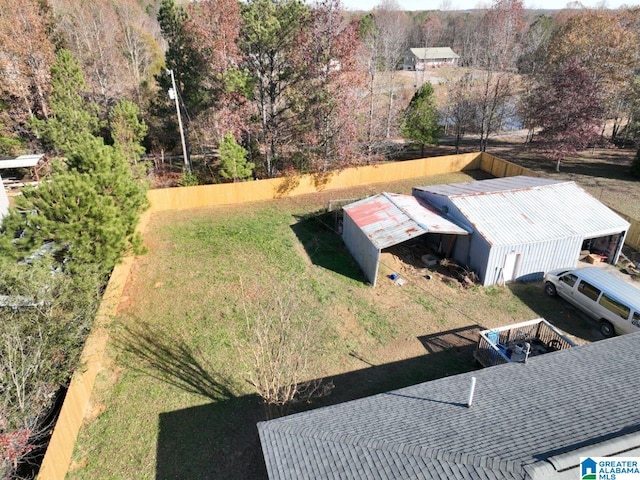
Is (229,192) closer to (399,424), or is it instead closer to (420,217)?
(420,217)

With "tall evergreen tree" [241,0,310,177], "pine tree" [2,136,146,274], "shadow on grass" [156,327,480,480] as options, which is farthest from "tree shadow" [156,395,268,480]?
"tall evergreen tree" [241,0,310,177]

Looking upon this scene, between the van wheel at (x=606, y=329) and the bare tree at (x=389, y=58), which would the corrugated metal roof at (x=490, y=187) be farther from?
the bare tree at (x=389, y=58)

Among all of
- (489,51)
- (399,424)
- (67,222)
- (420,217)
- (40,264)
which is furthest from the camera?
(489,51)

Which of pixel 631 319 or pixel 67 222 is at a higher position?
pixel 67 222

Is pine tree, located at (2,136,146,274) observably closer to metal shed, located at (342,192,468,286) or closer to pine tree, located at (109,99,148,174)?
metal shed, located at (342,192,468,286)

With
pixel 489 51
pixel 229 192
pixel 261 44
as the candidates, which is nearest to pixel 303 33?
pixel 261 44

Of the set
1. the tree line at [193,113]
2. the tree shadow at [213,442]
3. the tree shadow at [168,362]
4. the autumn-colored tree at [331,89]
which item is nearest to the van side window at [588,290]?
the tree shadow at [213,442]

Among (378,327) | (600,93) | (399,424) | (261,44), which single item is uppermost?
(261,44)

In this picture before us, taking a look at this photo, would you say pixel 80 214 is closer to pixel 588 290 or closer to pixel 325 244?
pixel 325 244
